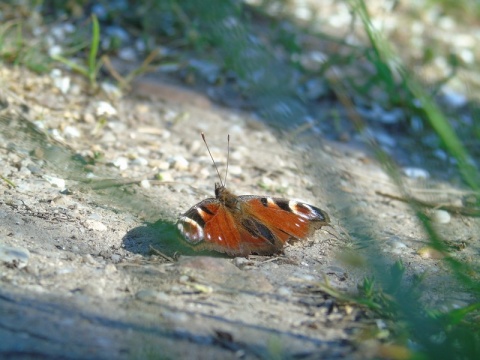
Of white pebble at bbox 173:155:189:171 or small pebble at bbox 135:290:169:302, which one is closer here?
small pebble at bbox 135:290:169:302

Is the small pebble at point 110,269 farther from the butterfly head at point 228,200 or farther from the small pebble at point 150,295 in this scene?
the butterfly head at point 228,200

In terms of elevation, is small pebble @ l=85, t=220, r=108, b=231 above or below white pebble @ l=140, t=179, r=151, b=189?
above

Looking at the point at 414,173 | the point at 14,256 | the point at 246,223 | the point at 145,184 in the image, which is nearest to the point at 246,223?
the point at 246,223

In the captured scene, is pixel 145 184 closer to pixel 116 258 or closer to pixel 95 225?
pixel 95 225

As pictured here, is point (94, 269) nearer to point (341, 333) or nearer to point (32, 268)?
point (32, 268)

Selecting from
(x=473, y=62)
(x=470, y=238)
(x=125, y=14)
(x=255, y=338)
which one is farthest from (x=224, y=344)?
(x=473, y=62)

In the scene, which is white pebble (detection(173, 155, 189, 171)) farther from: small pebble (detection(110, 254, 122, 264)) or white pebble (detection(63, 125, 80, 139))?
small pebble (detection(110, 254, 122, 264))

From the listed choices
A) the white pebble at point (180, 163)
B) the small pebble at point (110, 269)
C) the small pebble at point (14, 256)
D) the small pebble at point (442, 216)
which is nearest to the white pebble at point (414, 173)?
the small pebble at point (442, 216)

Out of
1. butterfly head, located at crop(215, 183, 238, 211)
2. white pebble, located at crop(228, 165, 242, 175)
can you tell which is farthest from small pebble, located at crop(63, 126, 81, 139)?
butterfly head, located at crop(215, 183, 238, 211)
